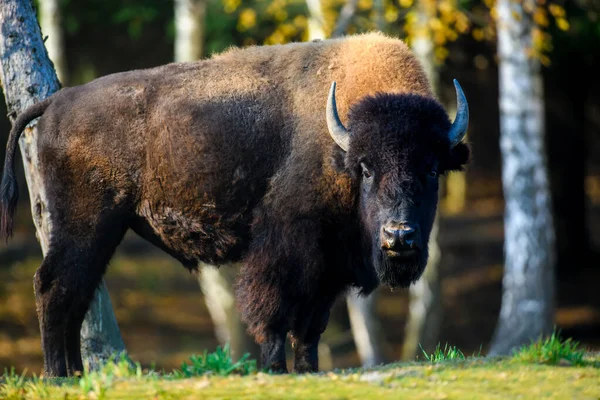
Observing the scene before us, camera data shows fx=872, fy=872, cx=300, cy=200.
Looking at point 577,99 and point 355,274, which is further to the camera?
point 577,99

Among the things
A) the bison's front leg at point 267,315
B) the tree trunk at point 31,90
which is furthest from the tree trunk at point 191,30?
the bison's front leg at point 267,315

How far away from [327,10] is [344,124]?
21.1ft

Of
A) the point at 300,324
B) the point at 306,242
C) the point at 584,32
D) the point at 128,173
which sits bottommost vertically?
the point at 300,324

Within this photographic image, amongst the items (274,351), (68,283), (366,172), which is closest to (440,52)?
(366,172)

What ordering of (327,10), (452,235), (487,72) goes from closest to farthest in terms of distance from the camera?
(327,10) < (487,72) < (452,235)

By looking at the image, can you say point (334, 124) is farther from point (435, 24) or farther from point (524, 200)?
point (524, 200)

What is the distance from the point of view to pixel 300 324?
22.7 feet

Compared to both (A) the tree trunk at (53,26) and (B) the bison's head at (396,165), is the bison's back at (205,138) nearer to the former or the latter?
(B) the bison's head at (396,165)

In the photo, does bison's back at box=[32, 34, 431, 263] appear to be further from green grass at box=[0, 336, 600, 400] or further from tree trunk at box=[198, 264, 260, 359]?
tree trunk at box=[198, 264, 260, 359]

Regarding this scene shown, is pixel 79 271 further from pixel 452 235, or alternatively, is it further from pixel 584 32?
pixel 452 235

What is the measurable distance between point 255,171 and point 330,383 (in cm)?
236

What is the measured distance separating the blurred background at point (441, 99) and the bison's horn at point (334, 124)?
5.27m

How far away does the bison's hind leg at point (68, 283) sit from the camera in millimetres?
6895

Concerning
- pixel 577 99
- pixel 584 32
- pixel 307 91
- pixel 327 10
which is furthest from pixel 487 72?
pixel 307 91
